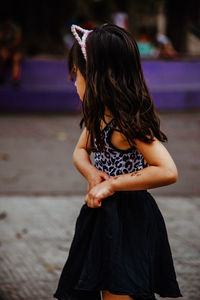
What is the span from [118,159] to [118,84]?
1.10 ft

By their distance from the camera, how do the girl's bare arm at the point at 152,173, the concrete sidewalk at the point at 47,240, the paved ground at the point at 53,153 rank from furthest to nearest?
the paved ground at the point at 53,153 → the concrete sidewalk at the point at 47,240 → the girl's bare arm at the point at 152,173

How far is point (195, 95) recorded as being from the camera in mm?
12297

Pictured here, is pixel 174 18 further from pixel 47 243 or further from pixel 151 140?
pixel 151 140

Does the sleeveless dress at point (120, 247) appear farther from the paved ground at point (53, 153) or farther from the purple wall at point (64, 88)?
the purple wall at point (64, 88)

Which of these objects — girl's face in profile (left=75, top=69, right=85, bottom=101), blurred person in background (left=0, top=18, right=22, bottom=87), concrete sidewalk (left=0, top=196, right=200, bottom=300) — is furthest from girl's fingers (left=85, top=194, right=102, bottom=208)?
blurred person in background (left=0, top=18, right=22, bottom=87)

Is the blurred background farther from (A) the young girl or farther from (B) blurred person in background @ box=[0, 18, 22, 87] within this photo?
(A) the young girl

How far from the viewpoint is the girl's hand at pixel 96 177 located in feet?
8.04

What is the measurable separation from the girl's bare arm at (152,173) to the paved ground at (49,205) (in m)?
1.53

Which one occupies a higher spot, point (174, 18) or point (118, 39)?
point (118, 39)

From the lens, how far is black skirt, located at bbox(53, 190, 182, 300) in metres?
2.38

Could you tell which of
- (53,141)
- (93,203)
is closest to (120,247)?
(93,203)

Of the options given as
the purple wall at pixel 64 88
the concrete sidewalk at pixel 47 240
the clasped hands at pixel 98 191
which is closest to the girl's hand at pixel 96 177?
the clasped hands at pixel 98 191

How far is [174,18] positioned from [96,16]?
620cm

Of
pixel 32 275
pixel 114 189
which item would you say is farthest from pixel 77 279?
pixel 32 275
